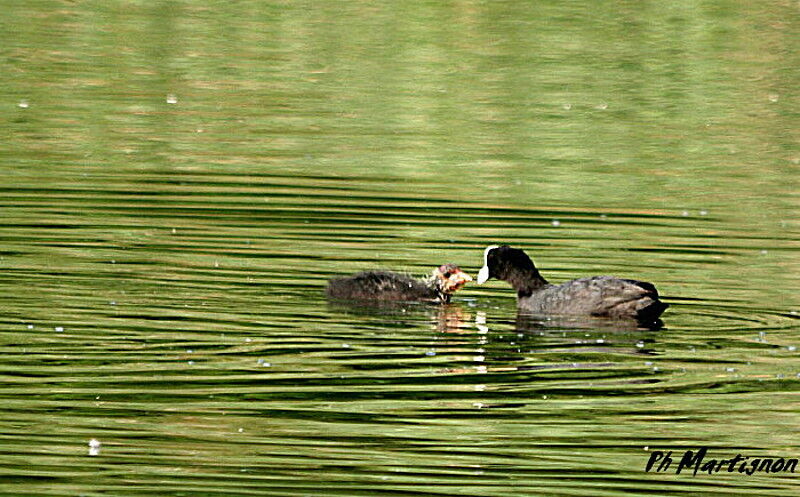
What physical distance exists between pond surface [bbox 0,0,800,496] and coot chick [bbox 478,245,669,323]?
196 mm

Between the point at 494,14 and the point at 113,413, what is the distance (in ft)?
78.9

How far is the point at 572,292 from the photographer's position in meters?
12.4

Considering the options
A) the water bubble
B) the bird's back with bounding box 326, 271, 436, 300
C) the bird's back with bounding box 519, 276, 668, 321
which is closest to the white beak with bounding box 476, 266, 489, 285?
the bird's back with bounding box 326, 271, 436, 300

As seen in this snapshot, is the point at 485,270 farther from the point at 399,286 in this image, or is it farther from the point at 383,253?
the point at 383,253

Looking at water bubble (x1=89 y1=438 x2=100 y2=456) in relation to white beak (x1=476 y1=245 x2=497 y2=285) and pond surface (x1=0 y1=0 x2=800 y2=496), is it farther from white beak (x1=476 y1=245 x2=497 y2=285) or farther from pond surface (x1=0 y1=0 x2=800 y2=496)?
white beak (x1=476 y1=245 x2=497 y2=285)

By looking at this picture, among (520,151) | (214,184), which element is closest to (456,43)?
(520,151)

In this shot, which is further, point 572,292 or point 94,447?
point 572,292

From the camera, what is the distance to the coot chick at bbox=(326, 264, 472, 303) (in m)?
12.6

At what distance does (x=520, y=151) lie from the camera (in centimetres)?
2100

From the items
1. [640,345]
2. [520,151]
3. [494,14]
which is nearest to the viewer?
[640,345]

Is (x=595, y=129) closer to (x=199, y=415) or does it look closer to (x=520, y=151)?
(x=520, y=151)

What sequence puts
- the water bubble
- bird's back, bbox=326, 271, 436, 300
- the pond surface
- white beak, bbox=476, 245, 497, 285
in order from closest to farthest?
1. the water bubble
2. the pond surface
3. bird's back, bbox=326, 271, 436, 300
4. white beak, bbox=476, 245, 497, 285

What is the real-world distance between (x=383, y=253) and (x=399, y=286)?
1.36 m

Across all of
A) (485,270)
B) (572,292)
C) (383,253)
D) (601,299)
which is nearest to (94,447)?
(601,299)
